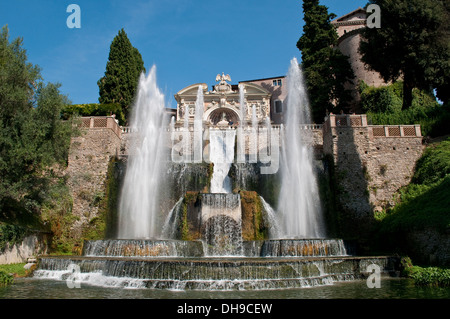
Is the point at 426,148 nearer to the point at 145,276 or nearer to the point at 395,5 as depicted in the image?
the point at 395,5

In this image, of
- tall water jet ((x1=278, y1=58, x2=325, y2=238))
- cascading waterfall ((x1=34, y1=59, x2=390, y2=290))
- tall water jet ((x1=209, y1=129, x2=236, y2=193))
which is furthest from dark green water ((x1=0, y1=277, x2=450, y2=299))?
tall water jet ((x1=209, y1=129, x2=236, y2=193))

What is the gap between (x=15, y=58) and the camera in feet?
51.8

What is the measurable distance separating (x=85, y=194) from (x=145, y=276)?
11.9m

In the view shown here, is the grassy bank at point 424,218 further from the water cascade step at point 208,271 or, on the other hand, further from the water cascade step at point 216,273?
the water cascade step at point 216,273

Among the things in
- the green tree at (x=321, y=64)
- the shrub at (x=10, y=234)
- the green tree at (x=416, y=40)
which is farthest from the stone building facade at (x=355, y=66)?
the shrub at (x=10, y=234)

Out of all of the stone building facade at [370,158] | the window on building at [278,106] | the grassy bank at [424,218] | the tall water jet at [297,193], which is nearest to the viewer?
the grassy bank at [424,218]

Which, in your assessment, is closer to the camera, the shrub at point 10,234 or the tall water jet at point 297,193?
the shrub at point 10,234

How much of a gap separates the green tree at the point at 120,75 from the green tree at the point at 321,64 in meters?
17.2

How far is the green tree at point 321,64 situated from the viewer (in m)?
31.0

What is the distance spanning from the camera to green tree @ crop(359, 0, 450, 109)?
23.9 m

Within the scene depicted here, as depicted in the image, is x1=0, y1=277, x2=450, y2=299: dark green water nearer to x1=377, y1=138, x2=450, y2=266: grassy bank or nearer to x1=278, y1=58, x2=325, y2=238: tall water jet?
x1=377, y1=138, x2=450, y2=266: grassy bank

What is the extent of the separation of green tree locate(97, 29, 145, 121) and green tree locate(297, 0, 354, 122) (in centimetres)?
1716
